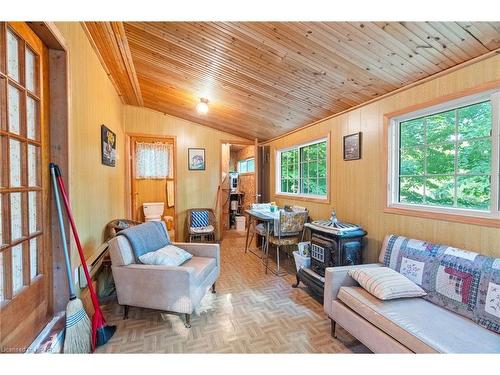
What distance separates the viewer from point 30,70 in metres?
1.43

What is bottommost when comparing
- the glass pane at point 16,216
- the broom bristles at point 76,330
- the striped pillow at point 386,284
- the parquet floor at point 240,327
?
the parquet floor at point 240,327

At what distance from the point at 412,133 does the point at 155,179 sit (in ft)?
15.7

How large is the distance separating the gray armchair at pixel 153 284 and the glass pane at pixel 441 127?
7.82 feet

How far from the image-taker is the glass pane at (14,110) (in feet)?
4.06

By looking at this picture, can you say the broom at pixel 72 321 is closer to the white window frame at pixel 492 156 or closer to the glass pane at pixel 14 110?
the glass pane at pixel 14 110

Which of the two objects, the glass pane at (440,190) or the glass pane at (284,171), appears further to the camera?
the glass pane at (284,171)

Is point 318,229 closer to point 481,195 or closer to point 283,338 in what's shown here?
point 283,338

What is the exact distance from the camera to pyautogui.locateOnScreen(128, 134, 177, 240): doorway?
478cm

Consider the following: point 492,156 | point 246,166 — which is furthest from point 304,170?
point 246,166

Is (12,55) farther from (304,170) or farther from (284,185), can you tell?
(284,185)

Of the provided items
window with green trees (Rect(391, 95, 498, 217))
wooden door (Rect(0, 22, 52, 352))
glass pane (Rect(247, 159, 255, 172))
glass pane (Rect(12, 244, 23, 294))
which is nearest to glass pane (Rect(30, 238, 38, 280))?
wooden door (Rect(0, 22, 52, 352))

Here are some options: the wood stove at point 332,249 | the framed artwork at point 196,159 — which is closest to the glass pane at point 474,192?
the wood stove at point 332,249

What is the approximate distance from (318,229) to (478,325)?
139 cm

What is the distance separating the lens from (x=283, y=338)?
6.01 ft
